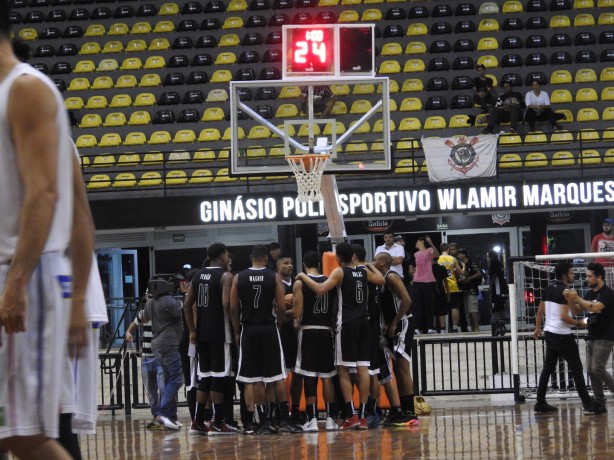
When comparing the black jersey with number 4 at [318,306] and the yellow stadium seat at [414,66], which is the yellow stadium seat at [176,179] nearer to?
the yellow stadium seat at [414,66]

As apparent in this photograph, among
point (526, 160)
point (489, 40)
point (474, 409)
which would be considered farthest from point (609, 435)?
point (489, 40)

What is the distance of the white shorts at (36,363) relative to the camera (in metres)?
3.42

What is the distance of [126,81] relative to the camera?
28625mm

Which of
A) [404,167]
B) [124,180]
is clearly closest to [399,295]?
[404,167]

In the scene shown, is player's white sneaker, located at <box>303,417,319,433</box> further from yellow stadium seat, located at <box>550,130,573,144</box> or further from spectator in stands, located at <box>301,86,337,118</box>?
yellow stadium seat, located at <box>550,130,573,144</box>

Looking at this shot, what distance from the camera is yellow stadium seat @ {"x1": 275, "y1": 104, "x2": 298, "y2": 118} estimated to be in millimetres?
26219

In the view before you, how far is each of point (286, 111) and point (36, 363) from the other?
76.3 ft

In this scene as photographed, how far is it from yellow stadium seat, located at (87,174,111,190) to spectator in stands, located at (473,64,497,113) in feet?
28.1

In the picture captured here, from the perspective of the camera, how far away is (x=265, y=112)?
26062 millimetres

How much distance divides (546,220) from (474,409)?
12.2 meters

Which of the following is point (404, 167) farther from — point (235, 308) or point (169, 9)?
point (235, 308)

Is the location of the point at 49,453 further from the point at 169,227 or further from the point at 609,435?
the point at 169,227

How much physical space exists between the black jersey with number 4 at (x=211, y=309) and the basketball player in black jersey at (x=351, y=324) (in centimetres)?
93

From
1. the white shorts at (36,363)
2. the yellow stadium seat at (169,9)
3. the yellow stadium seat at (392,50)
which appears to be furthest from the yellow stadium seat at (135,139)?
the white shorts at (36,363)
